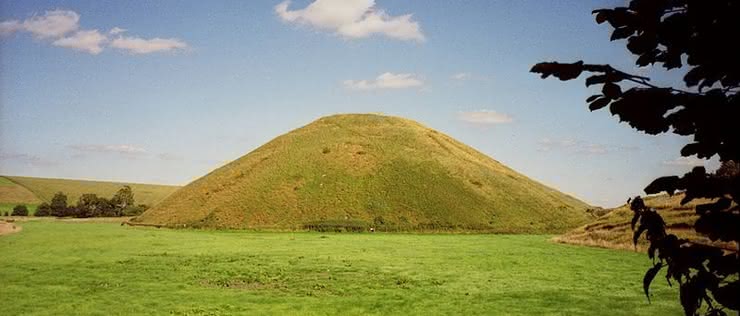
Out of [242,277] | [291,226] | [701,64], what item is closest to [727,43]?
[701,64]

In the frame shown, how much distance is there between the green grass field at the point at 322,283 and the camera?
17734 mm

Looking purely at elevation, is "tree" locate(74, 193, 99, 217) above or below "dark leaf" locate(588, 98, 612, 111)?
below

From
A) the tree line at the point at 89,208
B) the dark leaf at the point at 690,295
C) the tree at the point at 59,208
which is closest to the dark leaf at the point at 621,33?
the dark leaf at the point at 690,295

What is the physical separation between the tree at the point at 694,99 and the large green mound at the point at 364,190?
7538 centimetres

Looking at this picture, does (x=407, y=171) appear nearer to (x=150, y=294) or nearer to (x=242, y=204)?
(x=242, y=204)

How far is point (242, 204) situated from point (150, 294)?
7099cm

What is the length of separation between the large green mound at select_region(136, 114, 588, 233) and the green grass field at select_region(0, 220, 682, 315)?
147 feet

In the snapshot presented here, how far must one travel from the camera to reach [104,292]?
20.5 m

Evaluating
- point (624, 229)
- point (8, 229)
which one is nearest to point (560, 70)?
point (624, 229)

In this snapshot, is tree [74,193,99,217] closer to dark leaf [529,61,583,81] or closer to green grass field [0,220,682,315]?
green grass field [0,220,682,315]

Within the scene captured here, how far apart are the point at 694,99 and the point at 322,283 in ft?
72.6

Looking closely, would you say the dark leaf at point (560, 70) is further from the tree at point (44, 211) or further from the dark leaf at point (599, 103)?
the tree at point (44, 211)

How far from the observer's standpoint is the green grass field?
1773cm

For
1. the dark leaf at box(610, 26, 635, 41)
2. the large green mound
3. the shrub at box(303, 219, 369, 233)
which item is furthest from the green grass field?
the large green mound
